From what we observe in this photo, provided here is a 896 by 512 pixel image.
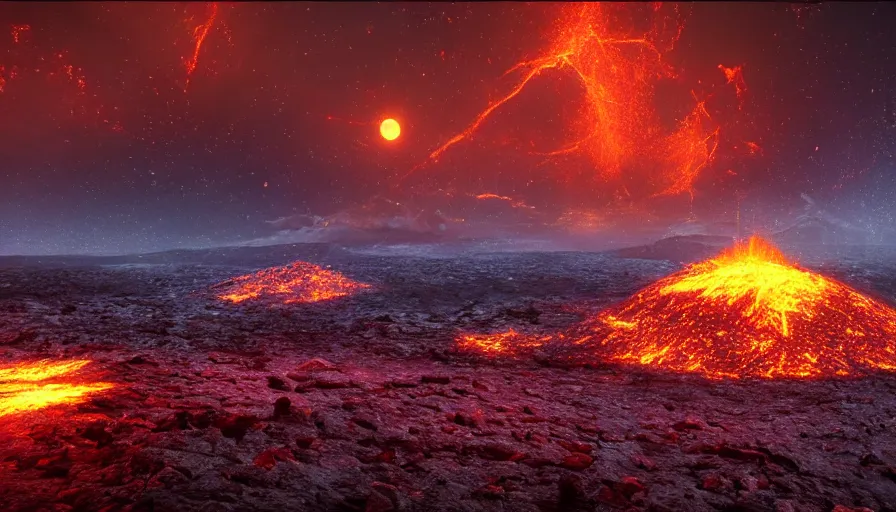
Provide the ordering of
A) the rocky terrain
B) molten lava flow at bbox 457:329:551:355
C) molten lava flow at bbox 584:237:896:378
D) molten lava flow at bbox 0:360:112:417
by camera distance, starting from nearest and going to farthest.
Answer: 1. the rocky terrain
2. molten lava flow at bbox 0:360:112:417
3. molten lava flow at bbox 584:237:896:378
4. molten lava flow at bbox 457:329:551:355

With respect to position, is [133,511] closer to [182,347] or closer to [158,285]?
[182,347]

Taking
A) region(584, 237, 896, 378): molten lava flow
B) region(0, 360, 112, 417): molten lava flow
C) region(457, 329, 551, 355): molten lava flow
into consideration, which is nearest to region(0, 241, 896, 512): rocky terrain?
region(0, 360, 112, 417): molten lava flow

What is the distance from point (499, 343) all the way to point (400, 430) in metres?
3.66

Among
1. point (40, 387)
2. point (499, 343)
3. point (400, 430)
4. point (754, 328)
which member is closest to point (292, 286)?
point (499, 343)

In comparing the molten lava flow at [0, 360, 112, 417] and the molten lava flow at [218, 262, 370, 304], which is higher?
the molten lava flow at [218, 262, 370, 304]

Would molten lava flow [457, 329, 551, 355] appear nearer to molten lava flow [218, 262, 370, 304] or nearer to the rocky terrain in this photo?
the rocky terrain

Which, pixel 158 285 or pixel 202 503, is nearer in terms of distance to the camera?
pixel 202 503

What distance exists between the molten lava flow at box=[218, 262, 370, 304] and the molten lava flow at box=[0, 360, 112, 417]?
16.1 feet

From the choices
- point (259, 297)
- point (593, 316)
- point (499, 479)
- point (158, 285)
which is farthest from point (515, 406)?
point (158, 285)

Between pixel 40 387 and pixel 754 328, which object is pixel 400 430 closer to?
pixel 40 387

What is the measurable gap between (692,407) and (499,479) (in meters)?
2.69

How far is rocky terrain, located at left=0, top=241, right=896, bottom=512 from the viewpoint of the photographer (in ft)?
9.06

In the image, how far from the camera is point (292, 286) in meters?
11.5

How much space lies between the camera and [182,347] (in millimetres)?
6664
